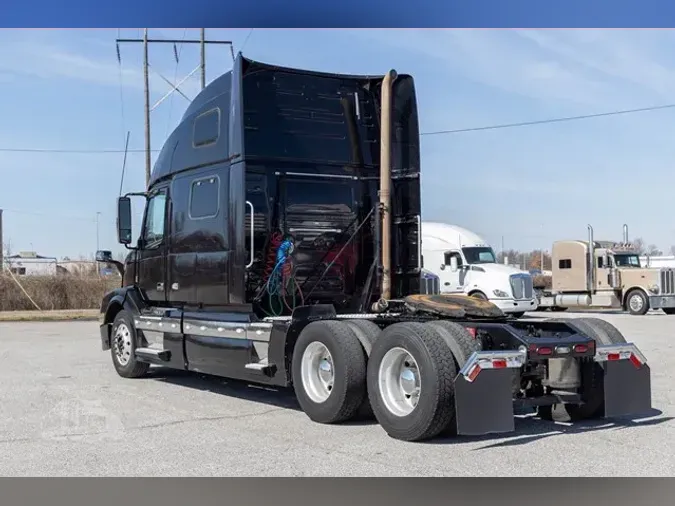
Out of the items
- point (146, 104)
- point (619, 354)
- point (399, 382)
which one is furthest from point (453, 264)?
point (399, 382)

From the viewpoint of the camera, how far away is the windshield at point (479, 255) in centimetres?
2700

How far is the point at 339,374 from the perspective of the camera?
25.8 feet

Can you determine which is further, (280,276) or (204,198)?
(204,198)

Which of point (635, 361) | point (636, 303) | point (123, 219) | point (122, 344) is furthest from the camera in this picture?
point (636, 303)

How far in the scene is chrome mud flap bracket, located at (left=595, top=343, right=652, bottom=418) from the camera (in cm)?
775

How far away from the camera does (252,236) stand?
9461 millimetres

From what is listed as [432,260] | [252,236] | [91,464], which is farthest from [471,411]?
[432,260]

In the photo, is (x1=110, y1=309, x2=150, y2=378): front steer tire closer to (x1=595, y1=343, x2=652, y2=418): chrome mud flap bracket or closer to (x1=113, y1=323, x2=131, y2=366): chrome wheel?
(x1=113, y1=323, x2=131, y2=366): chrome wheel

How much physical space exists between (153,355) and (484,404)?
562cm

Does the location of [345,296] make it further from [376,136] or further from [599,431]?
[599,431]

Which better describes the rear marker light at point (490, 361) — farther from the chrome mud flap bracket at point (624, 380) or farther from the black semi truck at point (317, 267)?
the chrome mud flap bracket at point (624, 380)

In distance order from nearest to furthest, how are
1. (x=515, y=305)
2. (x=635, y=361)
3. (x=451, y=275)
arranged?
(x=635, y=361) < (x=515, y=305) < (x=451, y=275)

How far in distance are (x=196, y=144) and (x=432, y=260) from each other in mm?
17829

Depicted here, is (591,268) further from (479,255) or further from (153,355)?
(153,355)
